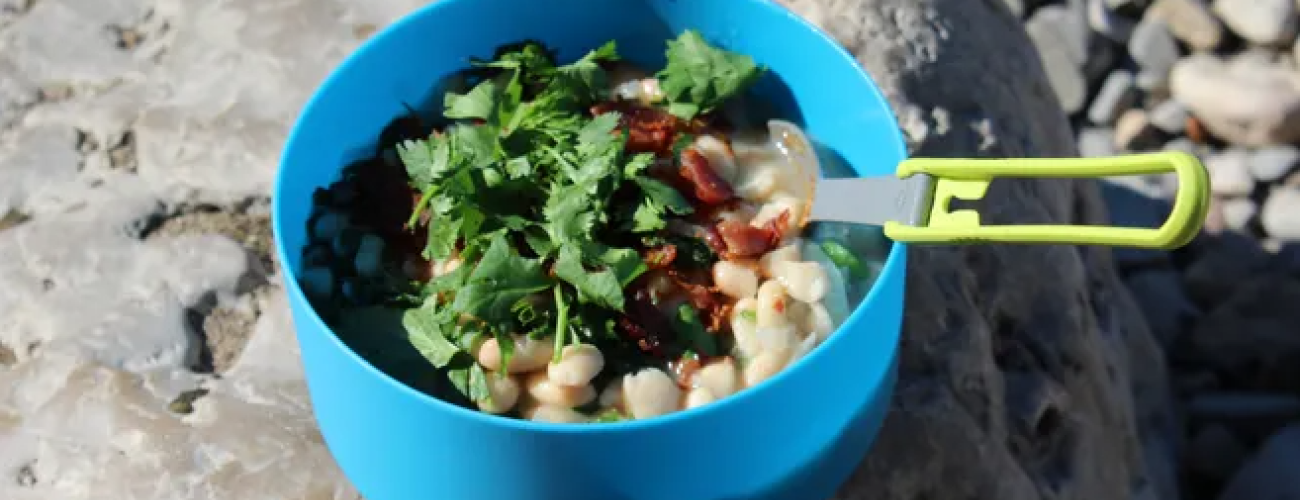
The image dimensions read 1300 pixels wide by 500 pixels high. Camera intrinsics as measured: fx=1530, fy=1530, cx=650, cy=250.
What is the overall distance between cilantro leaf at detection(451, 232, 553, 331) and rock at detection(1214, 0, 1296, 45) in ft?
6.74

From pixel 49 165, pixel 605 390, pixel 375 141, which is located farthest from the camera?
pixel 49 165

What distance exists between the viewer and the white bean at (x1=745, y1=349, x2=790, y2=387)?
1.43 meters

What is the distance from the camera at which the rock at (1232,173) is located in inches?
113

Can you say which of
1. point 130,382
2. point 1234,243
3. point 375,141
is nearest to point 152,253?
point 130,382

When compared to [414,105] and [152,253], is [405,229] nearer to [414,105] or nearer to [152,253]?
[414,105]

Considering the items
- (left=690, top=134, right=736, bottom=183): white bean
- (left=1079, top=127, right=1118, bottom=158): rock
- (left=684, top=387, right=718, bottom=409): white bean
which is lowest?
(left=1079, top=127, right=1118, bottom=158): rock

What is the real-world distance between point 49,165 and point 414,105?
1.71 ft

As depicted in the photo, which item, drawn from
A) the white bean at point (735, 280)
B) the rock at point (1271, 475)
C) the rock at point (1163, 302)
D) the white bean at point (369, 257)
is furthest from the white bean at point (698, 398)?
the rock at point (1163, 302)

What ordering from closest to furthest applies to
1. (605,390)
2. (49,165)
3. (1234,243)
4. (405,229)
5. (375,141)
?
1. (605,390)
2. (405,229)
3. (375,141)
4. (49,165)
5. (1234,243)

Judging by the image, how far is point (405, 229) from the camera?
161 cm

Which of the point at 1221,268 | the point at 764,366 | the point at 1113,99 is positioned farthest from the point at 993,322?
the point at 1113,99

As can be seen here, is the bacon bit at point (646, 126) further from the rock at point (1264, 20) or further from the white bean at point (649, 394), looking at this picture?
the rock at point (1264, 20)

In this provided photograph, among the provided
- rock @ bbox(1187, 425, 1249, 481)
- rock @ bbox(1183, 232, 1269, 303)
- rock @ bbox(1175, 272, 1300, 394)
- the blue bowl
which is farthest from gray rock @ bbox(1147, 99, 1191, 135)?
the blue bowl

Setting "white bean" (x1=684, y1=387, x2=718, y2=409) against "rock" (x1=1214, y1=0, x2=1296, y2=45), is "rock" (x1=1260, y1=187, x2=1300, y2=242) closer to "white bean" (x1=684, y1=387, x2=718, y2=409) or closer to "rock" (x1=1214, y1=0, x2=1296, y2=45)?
"rock" (x1=1214, y1=0, x2=1296, y2=45)
